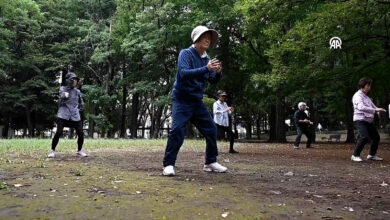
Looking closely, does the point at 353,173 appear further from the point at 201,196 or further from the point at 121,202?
the point at 121,202

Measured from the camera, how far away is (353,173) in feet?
22.4

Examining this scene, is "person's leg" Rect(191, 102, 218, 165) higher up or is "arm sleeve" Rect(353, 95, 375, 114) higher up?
"arm sleeve" Rect(353, 95, 375, 114)

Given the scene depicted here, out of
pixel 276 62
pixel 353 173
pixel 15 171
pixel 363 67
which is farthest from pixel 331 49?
pixel 15 171

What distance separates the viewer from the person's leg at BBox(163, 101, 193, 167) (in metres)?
5.76

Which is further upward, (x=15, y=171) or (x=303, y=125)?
(x=303, y=125)

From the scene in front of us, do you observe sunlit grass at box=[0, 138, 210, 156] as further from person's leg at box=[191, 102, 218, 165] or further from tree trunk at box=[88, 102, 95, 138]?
tree trunk at box=[88, 102, 95, 138]

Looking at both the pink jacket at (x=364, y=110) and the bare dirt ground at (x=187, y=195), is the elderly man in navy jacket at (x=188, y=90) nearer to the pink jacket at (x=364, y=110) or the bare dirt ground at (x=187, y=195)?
the bare dirt ground at (x=187, y=195)

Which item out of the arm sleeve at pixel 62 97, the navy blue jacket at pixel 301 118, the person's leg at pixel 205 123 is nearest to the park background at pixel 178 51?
the navy blue jacket at pixel 301 118

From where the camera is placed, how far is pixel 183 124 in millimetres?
5781

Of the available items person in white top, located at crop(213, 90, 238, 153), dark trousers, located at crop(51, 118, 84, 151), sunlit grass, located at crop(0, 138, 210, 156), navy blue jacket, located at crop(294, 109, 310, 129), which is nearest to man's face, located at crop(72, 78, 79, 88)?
dark trousers, located at crop(51, 118, 84, 151)

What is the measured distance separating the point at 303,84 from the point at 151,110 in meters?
28.3

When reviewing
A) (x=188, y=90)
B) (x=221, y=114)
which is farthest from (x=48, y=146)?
(x=188, y=90)

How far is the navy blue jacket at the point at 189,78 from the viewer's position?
5.62m

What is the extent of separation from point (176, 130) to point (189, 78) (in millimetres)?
783
